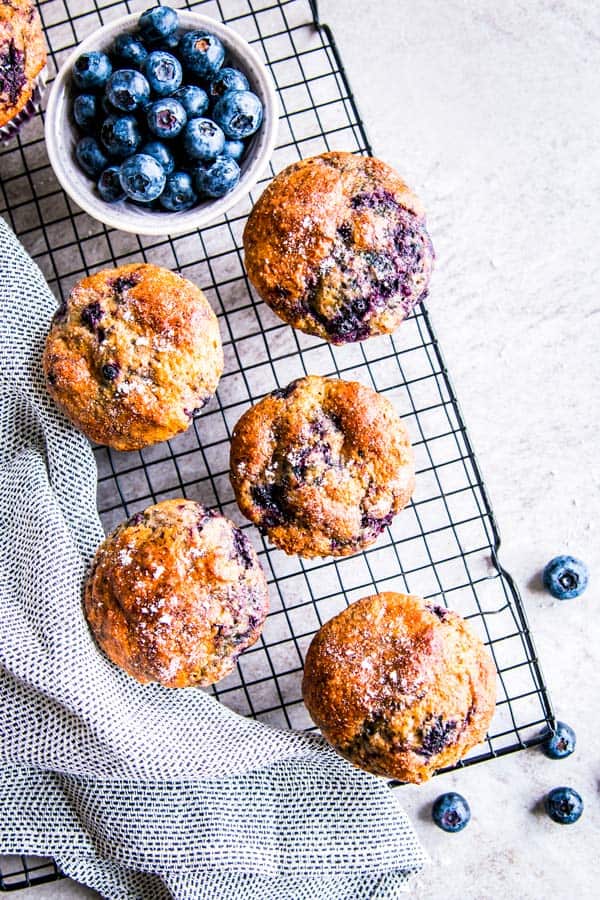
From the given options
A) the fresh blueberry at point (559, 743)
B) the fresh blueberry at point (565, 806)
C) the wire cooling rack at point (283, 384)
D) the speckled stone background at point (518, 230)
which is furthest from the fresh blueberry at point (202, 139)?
the fresh blueberry at point (565, 806)

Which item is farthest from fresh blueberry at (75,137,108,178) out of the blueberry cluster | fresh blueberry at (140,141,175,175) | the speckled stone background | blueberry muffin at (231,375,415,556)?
the speckled stone background

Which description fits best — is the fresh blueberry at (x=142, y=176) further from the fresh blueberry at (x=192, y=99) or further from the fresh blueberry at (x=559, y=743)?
the fresh blueberry at (x=559, y=743)

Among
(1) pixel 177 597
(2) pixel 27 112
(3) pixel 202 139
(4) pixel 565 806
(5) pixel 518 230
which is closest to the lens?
(1) pixel 177 597

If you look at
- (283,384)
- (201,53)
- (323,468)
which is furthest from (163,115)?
(323,468)

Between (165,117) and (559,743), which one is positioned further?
(559,743)

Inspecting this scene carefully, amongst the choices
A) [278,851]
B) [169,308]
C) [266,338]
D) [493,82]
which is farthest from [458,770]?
[493,82]

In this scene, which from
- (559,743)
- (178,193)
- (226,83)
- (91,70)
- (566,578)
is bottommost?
(559,743)

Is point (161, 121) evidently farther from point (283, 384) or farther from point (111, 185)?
point (283, 384)

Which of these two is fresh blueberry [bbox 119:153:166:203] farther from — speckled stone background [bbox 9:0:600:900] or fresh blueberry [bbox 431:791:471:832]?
fresh blueberry [bbox 431:791:471:832]
